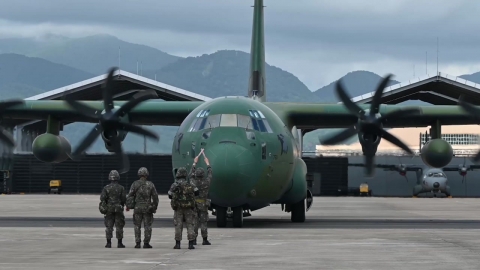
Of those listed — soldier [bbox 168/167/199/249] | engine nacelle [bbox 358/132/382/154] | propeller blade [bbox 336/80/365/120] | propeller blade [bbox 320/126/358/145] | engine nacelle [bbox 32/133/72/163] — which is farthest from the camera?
engine nacelle [bbox 32/133/72/163]

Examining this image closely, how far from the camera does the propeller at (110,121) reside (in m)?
30.5

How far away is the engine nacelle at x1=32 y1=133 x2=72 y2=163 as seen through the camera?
32031 mm

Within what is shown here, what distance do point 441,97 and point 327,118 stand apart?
34.3 meters

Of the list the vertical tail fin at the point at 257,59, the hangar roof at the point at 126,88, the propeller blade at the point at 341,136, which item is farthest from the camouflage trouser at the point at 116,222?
the hangar roof at the point at 126,88

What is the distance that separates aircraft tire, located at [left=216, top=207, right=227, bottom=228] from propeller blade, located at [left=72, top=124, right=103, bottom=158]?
7868mm

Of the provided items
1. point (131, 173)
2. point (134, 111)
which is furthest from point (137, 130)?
point (131, 173)

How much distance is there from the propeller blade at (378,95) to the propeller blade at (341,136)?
102cm

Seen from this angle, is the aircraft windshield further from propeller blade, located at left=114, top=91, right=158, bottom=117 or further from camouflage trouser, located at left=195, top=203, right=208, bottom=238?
camouflage trouser, located at left=195, top=203, right=208, bottom=238

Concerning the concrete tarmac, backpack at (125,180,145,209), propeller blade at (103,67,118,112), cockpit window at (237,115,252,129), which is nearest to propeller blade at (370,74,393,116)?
cockpit window at (237,115,252,129)

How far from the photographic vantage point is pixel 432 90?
61.5 meters

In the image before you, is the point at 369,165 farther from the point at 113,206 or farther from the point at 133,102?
the point at 113,206

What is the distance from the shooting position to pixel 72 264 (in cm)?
1452

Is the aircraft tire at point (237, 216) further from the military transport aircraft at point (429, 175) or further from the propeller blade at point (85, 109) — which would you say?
the military transport aircraft at point (429, 175)

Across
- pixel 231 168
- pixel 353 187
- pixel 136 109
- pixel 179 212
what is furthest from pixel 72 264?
pixel 353 187
